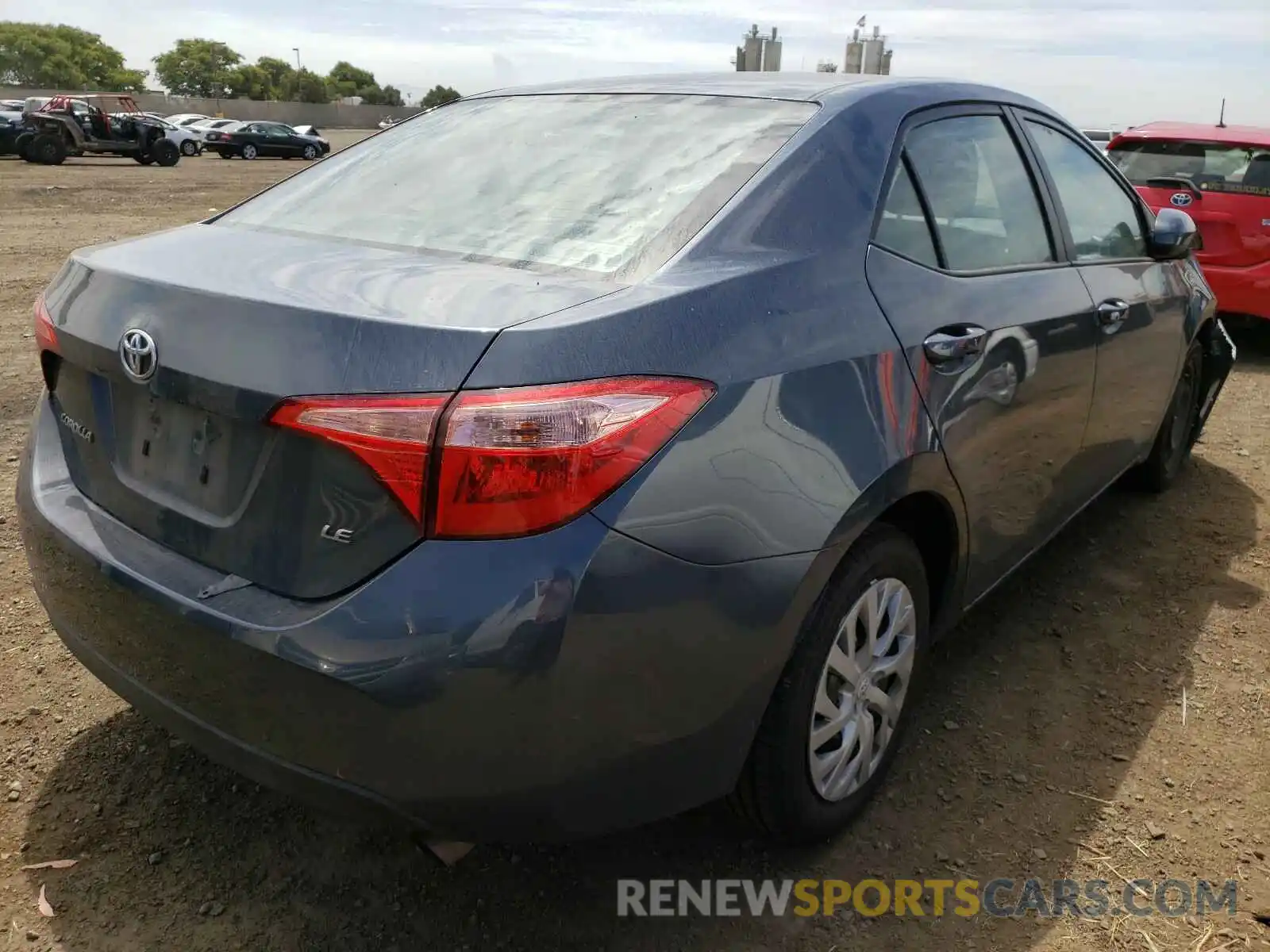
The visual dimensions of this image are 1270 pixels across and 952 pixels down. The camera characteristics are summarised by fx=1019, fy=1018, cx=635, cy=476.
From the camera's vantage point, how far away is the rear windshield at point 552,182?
1992 millimetres

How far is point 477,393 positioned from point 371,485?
22 cm

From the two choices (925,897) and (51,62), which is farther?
(51,62)

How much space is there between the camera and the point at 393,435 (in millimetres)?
1534

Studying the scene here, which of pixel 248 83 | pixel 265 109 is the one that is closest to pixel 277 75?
pixel 248 83

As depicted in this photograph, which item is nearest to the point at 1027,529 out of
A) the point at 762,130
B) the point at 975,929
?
the point at 975,929

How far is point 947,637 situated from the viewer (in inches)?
129

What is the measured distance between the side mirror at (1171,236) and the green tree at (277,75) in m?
113

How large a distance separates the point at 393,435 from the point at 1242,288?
→ 279 inches

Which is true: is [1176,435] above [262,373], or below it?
below

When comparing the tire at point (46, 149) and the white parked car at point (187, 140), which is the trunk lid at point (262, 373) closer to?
the tire at point (46, 149)

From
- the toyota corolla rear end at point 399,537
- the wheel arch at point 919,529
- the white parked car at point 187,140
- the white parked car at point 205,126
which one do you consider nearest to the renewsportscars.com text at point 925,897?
the toyota corolla rear end at point 399,537

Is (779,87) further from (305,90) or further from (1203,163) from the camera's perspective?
(305,90)

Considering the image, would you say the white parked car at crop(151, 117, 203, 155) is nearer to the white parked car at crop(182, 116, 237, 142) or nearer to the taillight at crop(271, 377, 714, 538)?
the white parked car at crop(182, 116, 237, 142)

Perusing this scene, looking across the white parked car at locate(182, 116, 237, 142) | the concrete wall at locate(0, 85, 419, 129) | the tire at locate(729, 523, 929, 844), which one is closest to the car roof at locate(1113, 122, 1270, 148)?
the tire at locate(729, 523, 929, 844)
